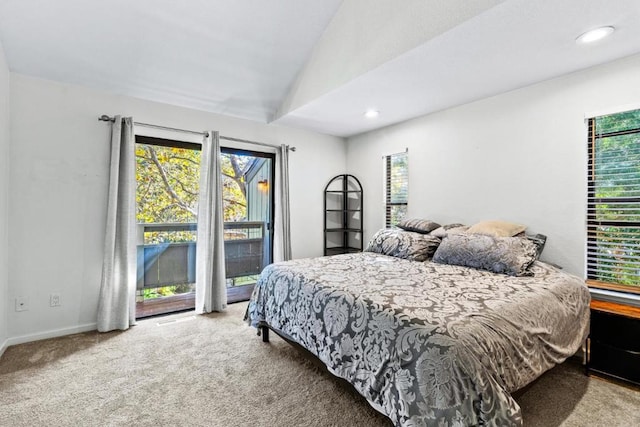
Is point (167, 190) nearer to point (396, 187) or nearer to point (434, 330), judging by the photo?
point (396, 187)

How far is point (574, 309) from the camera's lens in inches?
77.2

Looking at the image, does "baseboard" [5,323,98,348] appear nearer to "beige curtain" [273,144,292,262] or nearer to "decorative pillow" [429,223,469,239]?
"beige curtain" [273,144,292,262]

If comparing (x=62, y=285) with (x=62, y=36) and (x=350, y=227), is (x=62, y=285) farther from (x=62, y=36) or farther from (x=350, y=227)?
(x=350, y=227)

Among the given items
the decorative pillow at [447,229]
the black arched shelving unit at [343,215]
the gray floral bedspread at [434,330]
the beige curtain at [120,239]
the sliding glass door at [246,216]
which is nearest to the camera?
the gray floral bedspread at [434,330]

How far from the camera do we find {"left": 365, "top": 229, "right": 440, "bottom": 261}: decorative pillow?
2.97 metres

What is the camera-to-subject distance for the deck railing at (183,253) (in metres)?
3.42

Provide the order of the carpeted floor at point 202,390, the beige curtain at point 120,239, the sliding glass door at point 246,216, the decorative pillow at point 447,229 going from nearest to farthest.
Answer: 1. the carpeted floor at point 202,390
2. the beige curtain at point 120,239
3. the decorative pillow at point 447,229
4. the sliding glass door at point 246,216

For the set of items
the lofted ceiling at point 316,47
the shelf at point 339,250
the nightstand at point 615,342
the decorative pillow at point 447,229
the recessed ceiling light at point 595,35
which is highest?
the lofted ceiling at point 316,47

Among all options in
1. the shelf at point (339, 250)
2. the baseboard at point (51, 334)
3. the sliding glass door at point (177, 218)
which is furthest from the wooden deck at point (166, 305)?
the shelf at point (339, 250)

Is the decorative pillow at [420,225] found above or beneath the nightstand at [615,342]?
above

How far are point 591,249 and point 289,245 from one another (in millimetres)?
3086

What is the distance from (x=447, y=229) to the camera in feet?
10.4

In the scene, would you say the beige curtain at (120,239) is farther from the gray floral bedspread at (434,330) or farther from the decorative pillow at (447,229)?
the decorative pillow at (447,229)

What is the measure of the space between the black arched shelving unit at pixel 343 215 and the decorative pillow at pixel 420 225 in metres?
1.10
